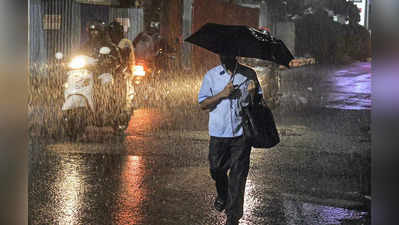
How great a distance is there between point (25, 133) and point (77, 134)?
221 inches

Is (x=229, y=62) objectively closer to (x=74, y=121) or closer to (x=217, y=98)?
(x=217, y=98)

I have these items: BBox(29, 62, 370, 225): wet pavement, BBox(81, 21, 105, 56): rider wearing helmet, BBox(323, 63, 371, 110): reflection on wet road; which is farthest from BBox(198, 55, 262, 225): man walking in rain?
BBox(323, 63, 371, 110): reflection on wet road

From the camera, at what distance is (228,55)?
467 centimetres

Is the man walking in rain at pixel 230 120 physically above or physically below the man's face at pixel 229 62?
below

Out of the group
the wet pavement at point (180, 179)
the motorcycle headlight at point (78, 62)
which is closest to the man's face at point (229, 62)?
the wet pavement at point (180, 179)

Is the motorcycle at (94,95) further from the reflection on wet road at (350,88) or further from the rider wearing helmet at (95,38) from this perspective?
the reflection on wet road at (350,88)

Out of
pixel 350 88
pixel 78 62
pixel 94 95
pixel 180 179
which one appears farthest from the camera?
pixel 350 88

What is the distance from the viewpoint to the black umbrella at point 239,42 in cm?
467

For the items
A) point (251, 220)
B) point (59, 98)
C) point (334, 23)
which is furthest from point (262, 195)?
point (334, 23)

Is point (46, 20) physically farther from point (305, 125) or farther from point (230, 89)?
point (230, 89)

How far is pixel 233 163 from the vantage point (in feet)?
15.5

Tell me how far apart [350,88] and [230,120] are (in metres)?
12.9

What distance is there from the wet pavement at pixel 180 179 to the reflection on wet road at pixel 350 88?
377 centimetres

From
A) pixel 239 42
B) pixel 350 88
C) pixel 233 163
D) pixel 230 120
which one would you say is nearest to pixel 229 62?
pixel 239 42
